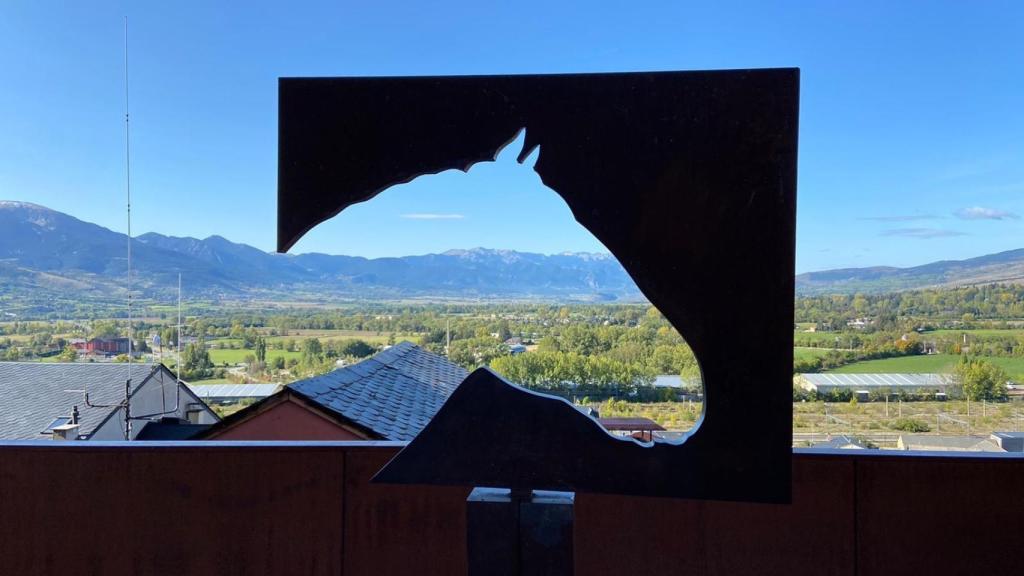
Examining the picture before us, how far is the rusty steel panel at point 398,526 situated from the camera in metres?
1.56

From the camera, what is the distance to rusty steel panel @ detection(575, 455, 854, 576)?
1.49 meters

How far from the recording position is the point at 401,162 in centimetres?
124

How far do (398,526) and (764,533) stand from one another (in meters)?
0.95

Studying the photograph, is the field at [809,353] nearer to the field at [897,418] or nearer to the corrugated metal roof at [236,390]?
the field at [897,418]

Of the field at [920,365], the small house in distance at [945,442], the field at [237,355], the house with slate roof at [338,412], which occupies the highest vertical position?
the field at [920,365]

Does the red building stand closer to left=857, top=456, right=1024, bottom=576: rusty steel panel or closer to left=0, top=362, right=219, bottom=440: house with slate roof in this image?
left=0, top=362, right=219, bottom=440: house with slate roof

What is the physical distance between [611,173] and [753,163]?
0.90 feet

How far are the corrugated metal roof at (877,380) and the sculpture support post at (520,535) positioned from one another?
2.96 m

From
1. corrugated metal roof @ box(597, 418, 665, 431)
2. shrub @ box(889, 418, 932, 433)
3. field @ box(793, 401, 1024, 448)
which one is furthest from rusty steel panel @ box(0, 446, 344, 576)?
shrub @ box(889, 418, 932, 433)

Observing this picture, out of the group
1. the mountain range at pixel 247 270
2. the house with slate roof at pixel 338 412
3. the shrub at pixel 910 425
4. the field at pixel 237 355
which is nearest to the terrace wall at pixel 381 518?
the house with slate roof at pixel 338 412

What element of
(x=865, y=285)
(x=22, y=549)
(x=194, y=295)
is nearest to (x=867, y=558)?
(x=22, y=549)

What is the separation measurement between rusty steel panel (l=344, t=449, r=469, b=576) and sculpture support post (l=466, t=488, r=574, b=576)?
335mm

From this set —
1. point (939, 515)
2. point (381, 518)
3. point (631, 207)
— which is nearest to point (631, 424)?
point (939, 515)

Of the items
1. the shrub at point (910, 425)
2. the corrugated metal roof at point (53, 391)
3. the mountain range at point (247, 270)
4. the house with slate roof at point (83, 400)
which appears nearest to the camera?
the shrub at point (910, 425)
